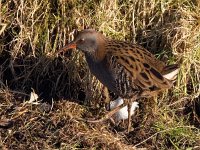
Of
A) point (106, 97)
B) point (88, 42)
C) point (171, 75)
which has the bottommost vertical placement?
point (106, 97)

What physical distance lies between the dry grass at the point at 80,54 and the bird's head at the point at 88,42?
0.28m

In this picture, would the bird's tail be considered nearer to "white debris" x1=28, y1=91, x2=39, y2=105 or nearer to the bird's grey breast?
the bird's grey breast

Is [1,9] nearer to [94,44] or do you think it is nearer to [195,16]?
[94,44]

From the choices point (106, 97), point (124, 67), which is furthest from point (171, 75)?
point (106, 97)

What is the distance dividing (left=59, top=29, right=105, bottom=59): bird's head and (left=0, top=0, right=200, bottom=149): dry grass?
11.1 inches

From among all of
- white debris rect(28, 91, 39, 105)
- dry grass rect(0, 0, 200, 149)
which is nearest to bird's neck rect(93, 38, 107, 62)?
dry grass rect(0, 0, 200, 149)

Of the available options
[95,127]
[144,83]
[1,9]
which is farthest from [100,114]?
[1,9]

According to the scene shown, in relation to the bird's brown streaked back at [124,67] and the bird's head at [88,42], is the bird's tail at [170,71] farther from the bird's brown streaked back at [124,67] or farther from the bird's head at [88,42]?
the bird's head at [88,42]

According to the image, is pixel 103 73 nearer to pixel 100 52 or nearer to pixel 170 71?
pixel 100 52

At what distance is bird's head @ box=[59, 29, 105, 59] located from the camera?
189 inches

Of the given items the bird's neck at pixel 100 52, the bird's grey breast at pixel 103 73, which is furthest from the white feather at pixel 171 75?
the bird's neck at pixel 100 52

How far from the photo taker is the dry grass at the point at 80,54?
197 inches

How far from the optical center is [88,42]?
15.9 ft

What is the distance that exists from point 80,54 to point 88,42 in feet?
1.20
